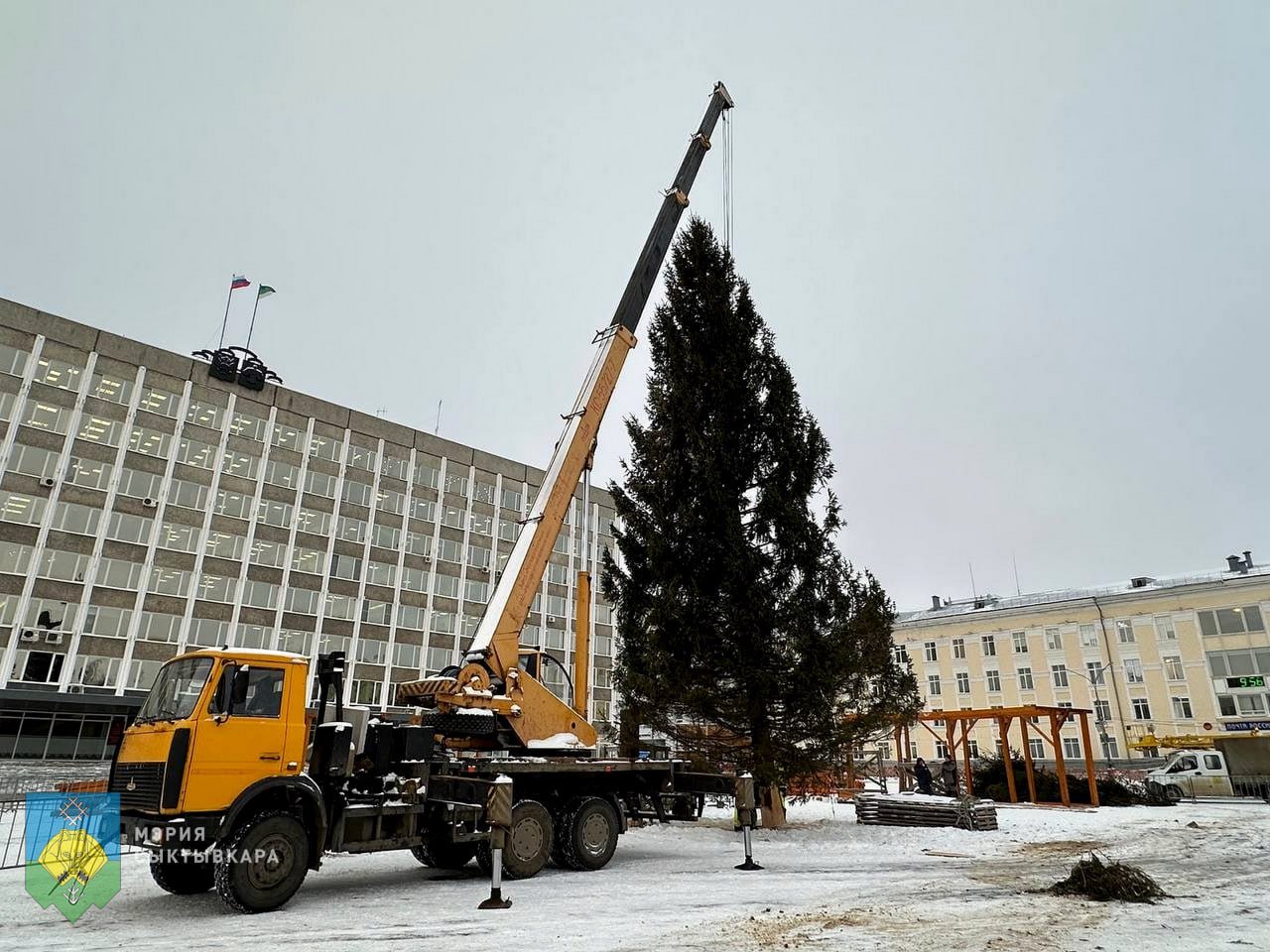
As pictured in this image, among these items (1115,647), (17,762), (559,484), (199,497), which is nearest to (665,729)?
(559,484)

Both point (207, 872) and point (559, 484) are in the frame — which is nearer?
point (207, 872)

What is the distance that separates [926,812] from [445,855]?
12871 millimetres

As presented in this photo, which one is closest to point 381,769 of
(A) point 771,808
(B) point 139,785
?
(B) point 139,785

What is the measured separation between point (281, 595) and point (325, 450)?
10099 millimetres

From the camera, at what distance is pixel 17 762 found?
3494 cm

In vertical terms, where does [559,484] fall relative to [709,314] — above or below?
below

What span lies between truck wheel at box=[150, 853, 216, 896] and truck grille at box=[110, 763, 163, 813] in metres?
1.05

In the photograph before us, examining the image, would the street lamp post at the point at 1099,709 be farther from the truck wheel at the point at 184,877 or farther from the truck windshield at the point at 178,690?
the truck windshield at the point at 178,690

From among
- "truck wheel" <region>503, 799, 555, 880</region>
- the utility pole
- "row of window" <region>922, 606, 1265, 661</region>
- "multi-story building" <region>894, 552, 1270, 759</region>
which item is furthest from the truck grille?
"row of window" <region>922, 606, 1265, 661</region>

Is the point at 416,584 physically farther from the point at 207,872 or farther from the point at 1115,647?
the point at 1115,647

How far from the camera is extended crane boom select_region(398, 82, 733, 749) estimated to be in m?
12.7

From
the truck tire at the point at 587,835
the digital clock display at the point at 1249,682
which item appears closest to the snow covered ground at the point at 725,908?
the truck tire at the point at 587,835

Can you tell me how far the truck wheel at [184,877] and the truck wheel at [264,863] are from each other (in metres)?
1.21

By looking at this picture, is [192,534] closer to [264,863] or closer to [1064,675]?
[264,863]
